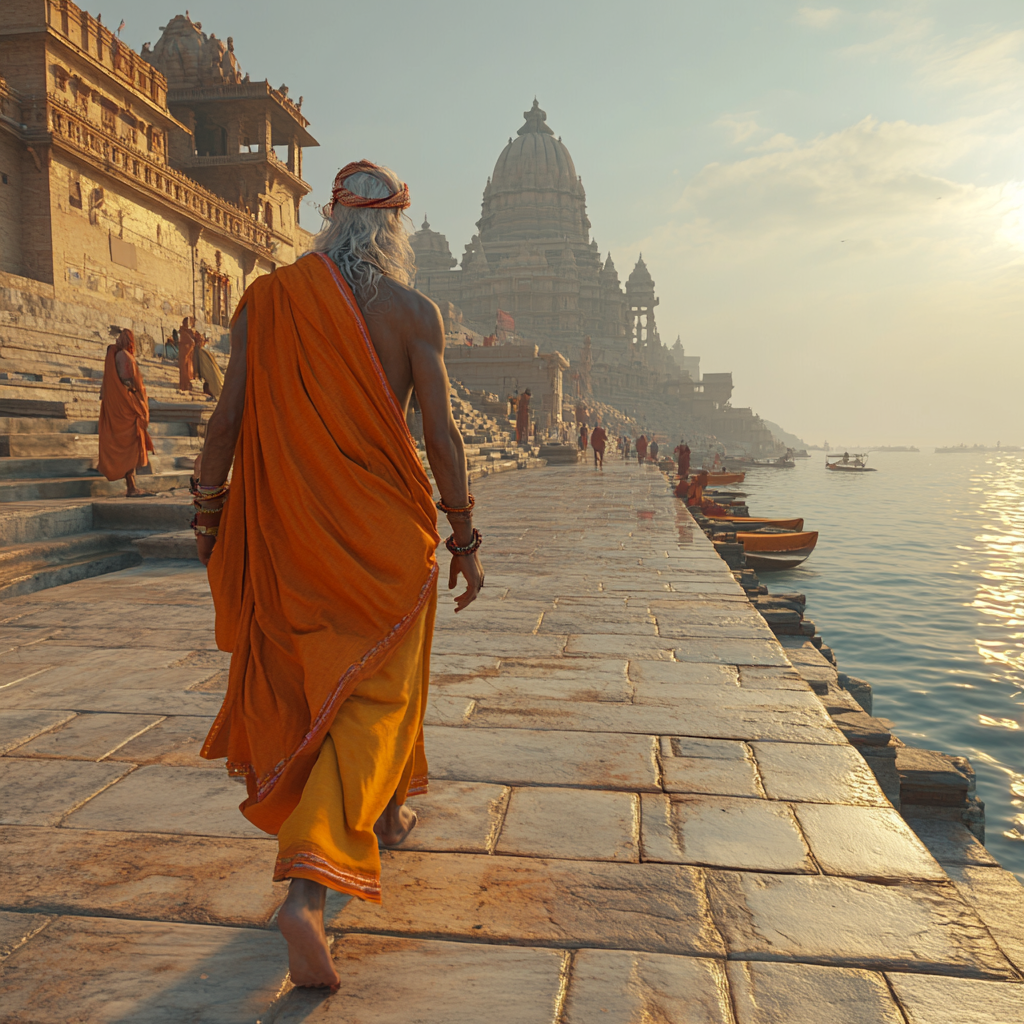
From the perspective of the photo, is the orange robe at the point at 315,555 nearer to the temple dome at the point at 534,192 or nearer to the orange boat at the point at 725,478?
the orange boat at the point at 725,478

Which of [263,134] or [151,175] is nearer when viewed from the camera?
[151,175]

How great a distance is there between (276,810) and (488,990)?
0.54 m

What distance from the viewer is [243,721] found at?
168cm

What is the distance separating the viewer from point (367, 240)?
1776mm

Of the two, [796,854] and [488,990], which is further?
[796,854]

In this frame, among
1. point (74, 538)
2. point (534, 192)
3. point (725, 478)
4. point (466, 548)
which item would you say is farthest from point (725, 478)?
point (534, 192)

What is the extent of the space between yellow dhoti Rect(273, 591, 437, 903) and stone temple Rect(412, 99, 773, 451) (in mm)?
60681

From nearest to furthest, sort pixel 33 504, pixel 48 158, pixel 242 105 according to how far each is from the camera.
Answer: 1. pixel 33 504
2. pixel 48 158
3. pixel 242 105

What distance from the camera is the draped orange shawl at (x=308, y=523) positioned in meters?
1.61

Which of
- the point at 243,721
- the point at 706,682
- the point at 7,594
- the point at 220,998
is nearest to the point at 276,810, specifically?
the point at 243,721

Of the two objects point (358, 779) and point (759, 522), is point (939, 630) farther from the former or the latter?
point (358, 779)

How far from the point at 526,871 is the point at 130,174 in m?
22.2

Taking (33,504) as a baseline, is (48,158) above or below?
above

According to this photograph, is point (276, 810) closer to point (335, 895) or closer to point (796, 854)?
point (335, 895)
